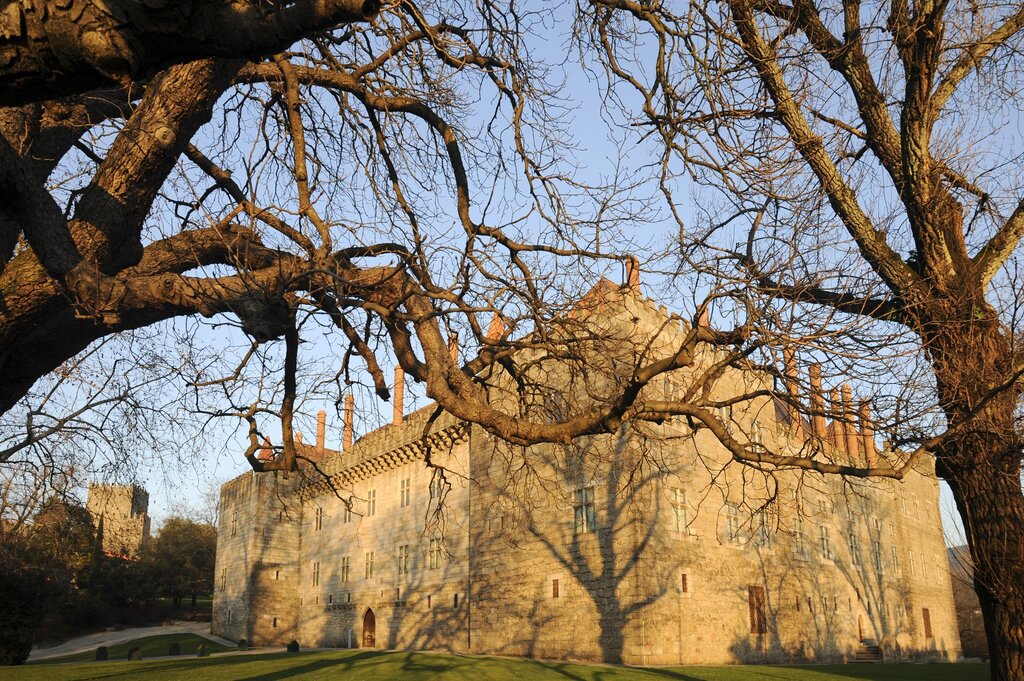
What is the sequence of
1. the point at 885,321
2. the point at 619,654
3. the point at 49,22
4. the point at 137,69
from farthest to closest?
the point at 619,654 < the point at 885,321 < the point at 137,69 < the point at 49,22

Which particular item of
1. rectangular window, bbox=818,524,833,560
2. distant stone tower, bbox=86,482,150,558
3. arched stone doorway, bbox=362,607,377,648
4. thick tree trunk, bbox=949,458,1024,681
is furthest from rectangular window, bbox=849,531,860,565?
distant stone tower, bbox=86,482,150,558

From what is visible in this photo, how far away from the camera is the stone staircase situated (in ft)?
89.5

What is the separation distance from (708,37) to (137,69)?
4.53 meters

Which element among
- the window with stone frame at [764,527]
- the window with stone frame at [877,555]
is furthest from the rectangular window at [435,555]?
the window with stone frame at [877,555]

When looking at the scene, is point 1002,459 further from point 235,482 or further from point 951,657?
point 235,482

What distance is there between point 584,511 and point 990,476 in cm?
1555

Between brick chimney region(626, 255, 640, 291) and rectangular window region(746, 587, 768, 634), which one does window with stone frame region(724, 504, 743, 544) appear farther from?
brick chimney region(626, 255, 640, 291)

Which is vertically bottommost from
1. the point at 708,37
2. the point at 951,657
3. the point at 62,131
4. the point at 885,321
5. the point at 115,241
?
the point at 951,657

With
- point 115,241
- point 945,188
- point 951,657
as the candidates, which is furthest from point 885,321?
point 951,657

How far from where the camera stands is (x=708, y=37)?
602cm

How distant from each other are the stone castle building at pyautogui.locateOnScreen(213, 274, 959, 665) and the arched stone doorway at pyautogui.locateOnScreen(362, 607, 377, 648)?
0.21ft

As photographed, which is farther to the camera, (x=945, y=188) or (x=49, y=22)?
(x=945, y=188)

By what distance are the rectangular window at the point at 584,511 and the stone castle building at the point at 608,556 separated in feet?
0.15

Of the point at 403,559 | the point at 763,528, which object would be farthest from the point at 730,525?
the point at 403,559
